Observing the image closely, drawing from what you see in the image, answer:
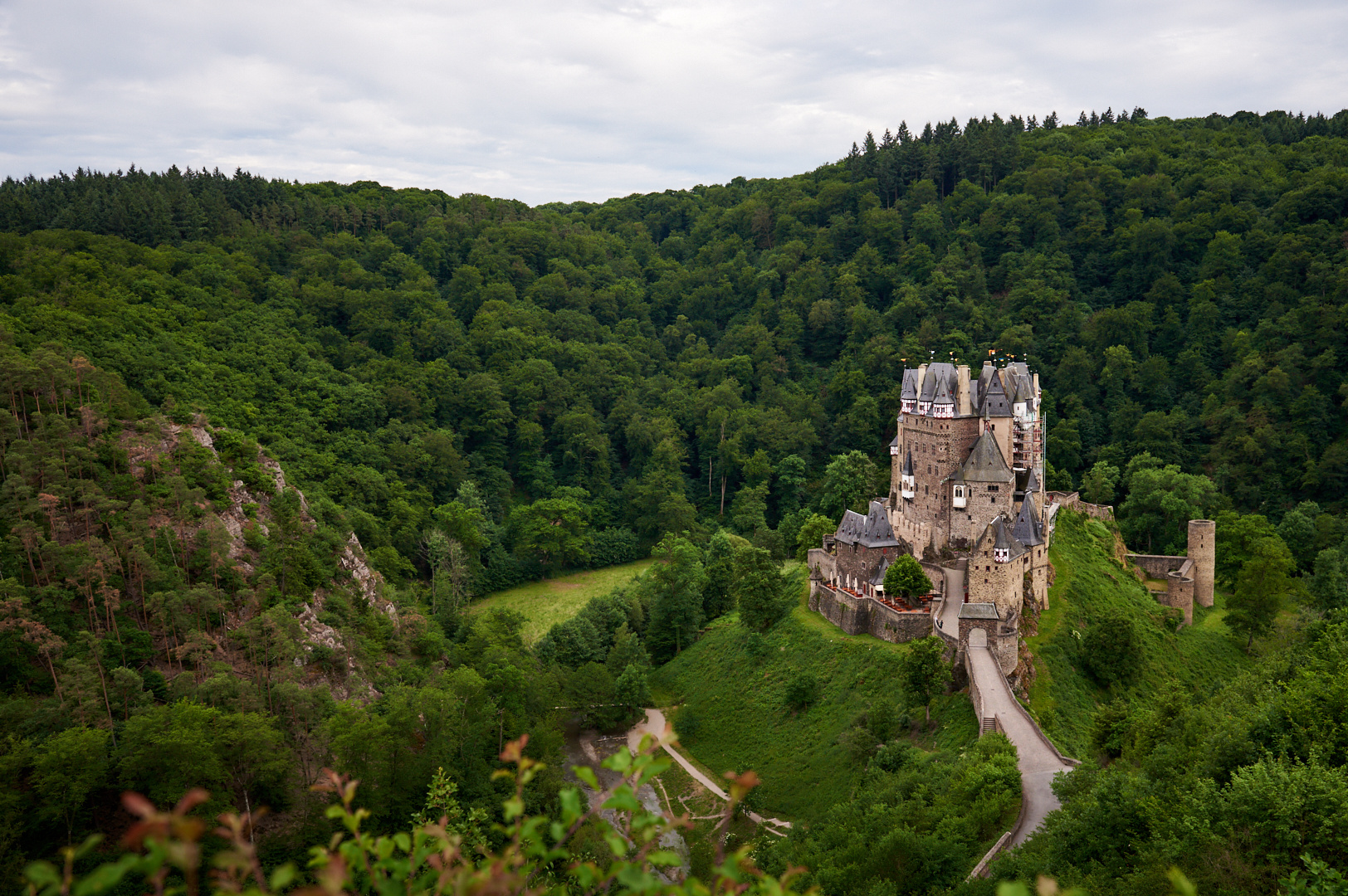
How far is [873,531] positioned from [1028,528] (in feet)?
28.9

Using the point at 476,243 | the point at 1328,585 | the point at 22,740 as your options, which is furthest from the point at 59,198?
the point at 1328,585

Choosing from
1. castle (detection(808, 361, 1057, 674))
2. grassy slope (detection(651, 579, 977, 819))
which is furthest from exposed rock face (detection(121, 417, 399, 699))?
castle (detection(808, 361, 1057, 674))

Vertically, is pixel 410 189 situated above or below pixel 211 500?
above

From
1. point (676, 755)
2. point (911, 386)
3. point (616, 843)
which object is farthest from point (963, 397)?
point (616, 843)

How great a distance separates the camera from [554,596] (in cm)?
7525

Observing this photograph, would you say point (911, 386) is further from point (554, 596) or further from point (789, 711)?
point (554, 596)

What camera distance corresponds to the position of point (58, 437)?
41.9m

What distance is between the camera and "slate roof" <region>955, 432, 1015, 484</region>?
155 feet

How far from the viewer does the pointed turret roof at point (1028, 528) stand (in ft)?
149

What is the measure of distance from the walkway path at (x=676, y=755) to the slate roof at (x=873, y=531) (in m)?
16.2

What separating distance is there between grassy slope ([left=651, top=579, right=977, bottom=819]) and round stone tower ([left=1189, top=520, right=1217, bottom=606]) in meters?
26.4

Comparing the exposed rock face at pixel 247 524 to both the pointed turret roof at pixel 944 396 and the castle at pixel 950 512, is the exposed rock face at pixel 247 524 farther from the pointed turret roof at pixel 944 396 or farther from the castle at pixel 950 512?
the pointed turret roof at pixel 944 396

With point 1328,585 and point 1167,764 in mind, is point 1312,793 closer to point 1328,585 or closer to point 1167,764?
point 1167,764

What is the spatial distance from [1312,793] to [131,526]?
47.7m
